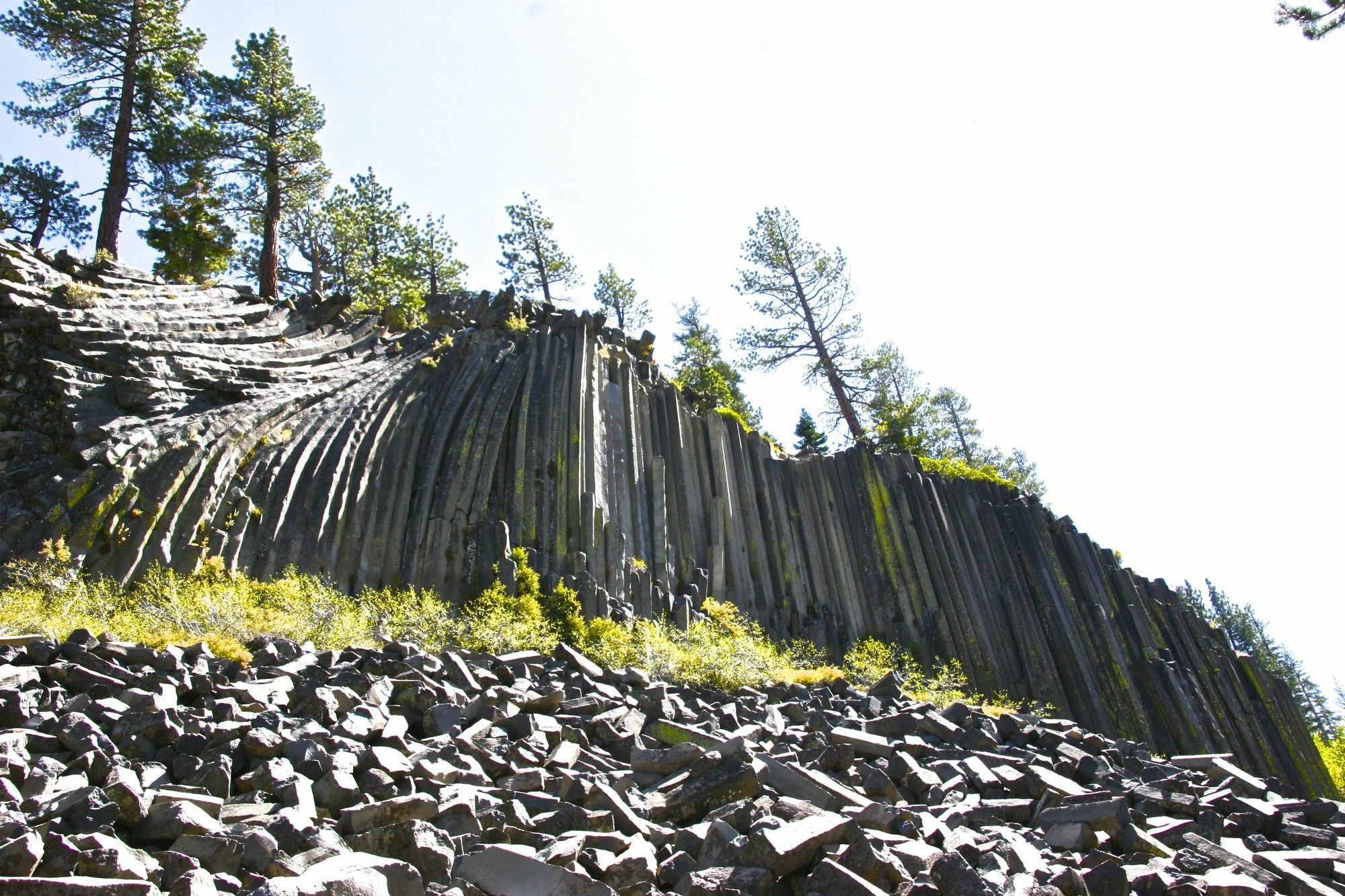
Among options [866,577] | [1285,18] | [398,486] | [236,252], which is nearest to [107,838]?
[398,486]

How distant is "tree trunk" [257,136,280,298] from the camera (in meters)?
22.3

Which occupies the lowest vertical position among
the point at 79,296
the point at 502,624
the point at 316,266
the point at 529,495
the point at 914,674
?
the point at 914,674

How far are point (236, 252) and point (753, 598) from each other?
21671mm

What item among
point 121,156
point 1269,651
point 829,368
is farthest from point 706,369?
point 1269,651

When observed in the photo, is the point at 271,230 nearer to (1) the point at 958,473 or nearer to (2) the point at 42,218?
(2) the point at 42,218

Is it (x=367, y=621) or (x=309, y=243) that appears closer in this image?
(x=367, y=621)

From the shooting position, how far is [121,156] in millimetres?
21469

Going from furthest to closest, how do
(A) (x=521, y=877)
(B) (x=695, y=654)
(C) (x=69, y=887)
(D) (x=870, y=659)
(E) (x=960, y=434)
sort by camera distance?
1. (E) (x=960, y=434)
2. (D) (x=870, y=659)
3. (B) (x=695, y=654)
4. (A) (x=521, y=877)
5. (C) (x=69, y=887)

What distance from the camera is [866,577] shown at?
18812mm

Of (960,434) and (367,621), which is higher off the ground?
(960,434)

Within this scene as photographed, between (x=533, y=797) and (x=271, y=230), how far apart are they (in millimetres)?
23068

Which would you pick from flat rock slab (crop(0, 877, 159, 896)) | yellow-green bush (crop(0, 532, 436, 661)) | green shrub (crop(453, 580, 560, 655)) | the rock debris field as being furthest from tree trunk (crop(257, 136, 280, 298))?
flat rock slab (crop(0, 877, 159, 896))

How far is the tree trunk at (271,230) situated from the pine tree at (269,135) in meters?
0.02

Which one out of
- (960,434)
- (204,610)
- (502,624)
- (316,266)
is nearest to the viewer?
(204,610)
